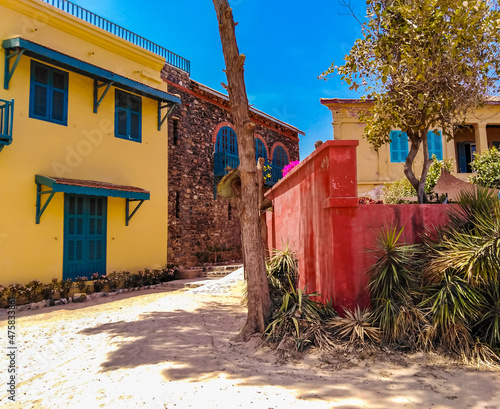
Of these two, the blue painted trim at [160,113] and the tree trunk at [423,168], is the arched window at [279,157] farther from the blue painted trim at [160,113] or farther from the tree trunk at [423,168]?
the tree trunk at [423,168]

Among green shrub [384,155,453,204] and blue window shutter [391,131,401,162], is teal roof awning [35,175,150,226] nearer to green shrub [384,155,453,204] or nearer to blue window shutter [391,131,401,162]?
green shrub [384,155,453,204]

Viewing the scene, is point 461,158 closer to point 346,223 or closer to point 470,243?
point 470,243

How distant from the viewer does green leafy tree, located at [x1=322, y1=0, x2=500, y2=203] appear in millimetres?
6426

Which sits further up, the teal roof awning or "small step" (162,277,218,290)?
the teal roof awning

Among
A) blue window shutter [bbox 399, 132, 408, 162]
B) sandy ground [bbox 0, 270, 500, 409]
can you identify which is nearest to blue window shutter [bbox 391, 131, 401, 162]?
blue window shutter [bbox 399, 132, 408, 162]

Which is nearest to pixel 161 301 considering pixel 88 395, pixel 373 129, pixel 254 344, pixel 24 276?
pixel 24 276

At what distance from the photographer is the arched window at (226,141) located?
54.0 feet

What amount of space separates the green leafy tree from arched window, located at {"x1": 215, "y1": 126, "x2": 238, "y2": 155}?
29.8ft

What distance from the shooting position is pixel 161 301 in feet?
28.0

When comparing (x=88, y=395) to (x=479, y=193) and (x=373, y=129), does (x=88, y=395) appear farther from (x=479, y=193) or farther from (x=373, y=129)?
(x=373, y=129)

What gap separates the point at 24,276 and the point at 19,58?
207 inches

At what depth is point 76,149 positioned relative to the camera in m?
10.6

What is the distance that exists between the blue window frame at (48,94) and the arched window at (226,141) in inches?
277

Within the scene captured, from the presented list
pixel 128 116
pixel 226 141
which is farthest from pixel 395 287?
pixel 226 141
